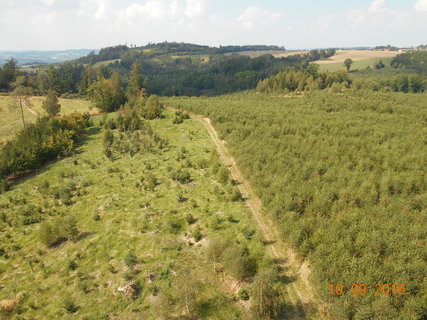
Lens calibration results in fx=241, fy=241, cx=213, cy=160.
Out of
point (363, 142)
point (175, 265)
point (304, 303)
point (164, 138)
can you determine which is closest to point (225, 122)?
point (164, 138)

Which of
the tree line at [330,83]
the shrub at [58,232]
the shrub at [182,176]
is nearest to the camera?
the shrub at [58,232]

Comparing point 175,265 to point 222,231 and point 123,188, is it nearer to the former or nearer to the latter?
point 222,231

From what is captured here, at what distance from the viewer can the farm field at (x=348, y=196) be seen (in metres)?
15.1

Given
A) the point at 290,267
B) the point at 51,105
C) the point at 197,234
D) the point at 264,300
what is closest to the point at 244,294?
the point at 264,300

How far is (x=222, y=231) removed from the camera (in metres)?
23.1

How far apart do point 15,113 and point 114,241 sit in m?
82.6

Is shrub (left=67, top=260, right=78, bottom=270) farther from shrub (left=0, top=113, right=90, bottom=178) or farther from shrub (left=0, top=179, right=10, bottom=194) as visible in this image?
shrub (left=0, top=113, right=90, bottom=178)

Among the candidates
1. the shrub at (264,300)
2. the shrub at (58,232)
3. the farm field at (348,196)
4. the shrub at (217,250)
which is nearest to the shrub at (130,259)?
the shrub at (217,250)

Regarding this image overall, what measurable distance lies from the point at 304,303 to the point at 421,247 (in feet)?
31.4

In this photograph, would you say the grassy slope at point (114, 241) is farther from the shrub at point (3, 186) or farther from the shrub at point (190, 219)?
the shrub at point (3, 186)
